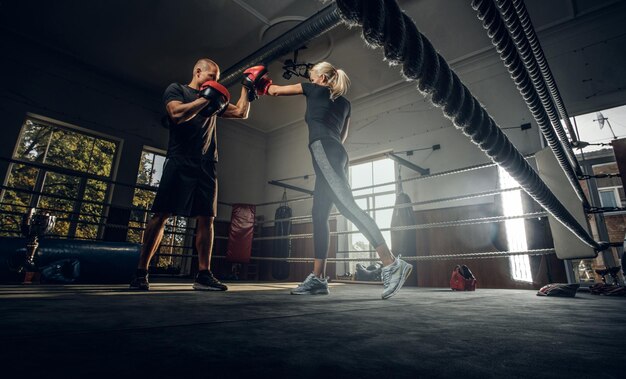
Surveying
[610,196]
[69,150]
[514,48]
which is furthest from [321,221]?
[610,196]

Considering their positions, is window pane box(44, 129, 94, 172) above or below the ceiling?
below

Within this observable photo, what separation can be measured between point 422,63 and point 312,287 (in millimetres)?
1452

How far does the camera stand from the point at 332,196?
5.98 ft

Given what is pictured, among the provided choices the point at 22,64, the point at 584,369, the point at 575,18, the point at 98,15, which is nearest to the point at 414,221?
the point at 575,18

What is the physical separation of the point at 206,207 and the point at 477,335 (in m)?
1.75

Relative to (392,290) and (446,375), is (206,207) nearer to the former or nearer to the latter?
(392,290)

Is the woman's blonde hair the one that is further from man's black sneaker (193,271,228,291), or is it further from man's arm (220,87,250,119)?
man's black sneaker (193,271,228,291)

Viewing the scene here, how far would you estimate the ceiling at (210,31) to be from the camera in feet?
14.6

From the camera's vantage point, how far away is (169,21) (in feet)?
15.6

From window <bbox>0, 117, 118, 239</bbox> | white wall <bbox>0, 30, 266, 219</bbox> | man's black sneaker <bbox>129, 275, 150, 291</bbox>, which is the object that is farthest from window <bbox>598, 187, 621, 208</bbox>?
window <bbox>0, 117, 118, 239</bbox>

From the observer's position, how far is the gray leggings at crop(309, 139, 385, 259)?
1.68m

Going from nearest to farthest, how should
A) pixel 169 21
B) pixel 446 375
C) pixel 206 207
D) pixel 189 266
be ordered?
pixel 446 375 → pixel 206 207 → pixel 169 21 → pixel 189 266

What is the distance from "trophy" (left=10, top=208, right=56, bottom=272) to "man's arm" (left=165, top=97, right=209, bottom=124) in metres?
1.14

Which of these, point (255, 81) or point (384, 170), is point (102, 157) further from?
point (384, 170)
